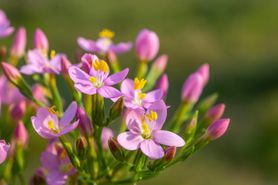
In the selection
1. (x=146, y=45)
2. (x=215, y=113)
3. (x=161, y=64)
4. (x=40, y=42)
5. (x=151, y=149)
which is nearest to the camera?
(x=151, y=149)

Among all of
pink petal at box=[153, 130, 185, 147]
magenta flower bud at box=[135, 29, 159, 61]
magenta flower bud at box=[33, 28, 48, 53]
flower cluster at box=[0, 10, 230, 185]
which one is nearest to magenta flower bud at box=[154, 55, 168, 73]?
magenta flower bud at box=[135, 29, 159, 61]

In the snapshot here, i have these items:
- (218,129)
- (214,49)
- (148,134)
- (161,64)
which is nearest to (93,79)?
(148,134)

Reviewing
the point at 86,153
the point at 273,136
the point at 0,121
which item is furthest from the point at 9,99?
the point at 273,136

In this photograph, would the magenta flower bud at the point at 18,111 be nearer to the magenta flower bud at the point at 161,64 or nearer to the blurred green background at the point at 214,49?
the magenta flower bud at the point at 161,64

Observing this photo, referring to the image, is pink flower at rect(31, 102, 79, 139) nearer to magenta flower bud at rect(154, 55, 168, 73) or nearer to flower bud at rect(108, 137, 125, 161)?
flower bud at rect(108, 137, 125, 161)

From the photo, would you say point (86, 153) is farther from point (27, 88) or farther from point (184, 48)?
point (184, 48)

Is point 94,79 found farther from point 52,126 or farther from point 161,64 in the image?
point 161,64
